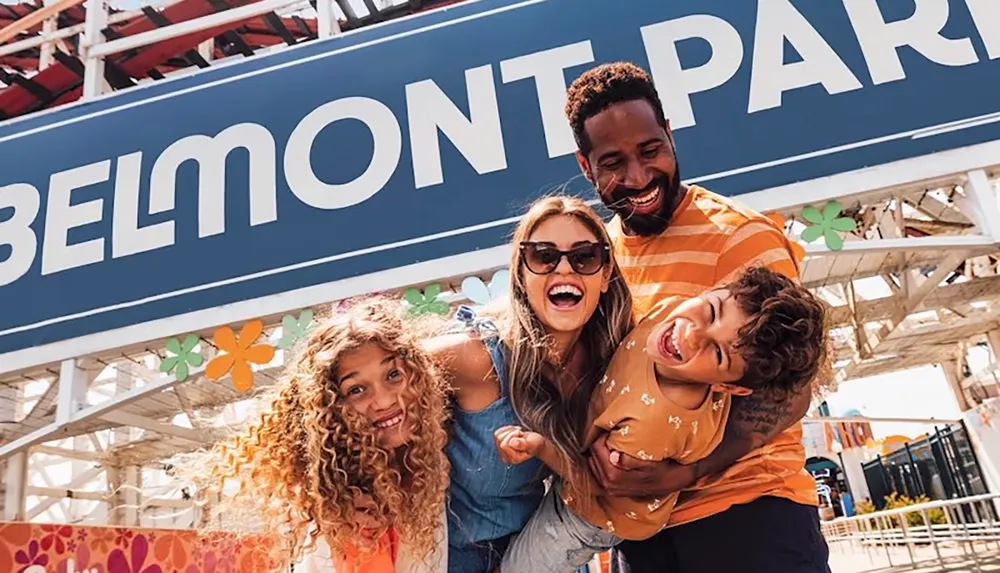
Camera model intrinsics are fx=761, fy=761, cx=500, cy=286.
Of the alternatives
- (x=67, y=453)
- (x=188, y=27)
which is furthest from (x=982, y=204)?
(x=67, y=453)

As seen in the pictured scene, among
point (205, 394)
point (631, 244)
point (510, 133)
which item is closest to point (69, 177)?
point (205, 394)

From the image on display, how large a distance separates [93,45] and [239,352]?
3.11m

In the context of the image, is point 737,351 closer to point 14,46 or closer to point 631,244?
point 631,244

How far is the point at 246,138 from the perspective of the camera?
5.18m

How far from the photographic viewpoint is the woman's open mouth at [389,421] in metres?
1.65

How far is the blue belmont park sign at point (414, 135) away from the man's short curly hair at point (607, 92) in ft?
8.22

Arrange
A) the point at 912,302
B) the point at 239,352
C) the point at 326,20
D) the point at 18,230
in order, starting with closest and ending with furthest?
the point at 239,352
the point at 18,230
the point at 326,20
the point at 912,302

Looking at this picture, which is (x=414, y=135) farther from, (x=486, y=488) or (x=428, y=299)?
(x=486, y=488)

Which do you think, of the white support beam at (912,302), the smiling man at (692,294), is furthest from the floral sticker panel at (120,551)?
the white support beam at (912,302)

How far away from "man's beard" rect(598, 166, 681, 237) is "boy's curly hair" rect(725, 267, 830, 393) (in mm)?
427

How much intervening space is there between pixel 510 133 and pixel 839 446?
26.8m

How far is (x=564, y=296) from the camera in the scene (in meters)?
1.69

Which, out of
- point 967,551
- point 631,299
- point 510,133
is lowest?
point 967,551

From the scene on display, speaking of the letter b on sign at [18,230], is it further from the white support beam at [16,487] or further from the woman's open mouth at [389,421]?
the woman's open mouth at [389,421]
